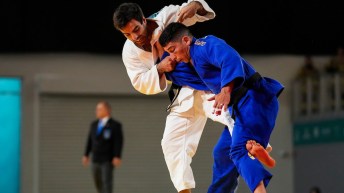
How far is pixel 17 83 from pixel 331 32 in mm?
5174

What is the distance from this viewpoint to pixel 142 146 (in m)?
13.0

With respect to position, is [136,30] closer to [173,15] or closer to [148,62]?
[148,62]

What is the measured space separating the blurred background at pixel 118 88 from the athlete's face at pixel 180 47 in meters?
7.04

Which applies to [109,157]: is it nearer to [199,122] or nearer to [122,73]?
[122,73]

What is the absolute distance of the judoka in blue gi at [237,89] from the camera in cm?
442

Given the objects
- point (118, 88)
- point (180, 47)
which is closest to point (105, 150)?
point (118, 88)

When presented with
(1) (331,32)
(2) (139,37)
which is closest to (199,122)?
(2) (139,37)

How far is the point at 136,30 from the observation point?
4922 millimetres

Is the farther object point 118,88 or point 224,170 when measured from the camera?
point 118,88

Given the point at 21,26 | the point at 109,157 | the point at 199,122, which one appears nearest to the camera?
the point at 199,122

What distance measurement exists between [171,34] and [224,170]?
962mm

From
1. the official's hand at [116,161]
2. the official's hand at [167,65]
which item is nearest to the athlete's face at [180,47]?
the official's hand at [167,65]

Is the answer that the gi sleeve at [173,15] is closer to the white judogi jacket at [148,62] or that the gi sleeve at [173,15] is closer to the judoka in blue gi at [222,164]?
the white judogi jacket at [148,62]

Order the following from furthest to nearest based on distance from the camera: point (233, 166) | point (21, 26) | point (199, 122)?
point (21, 26)
point (199, 122)
point (233, 166)
